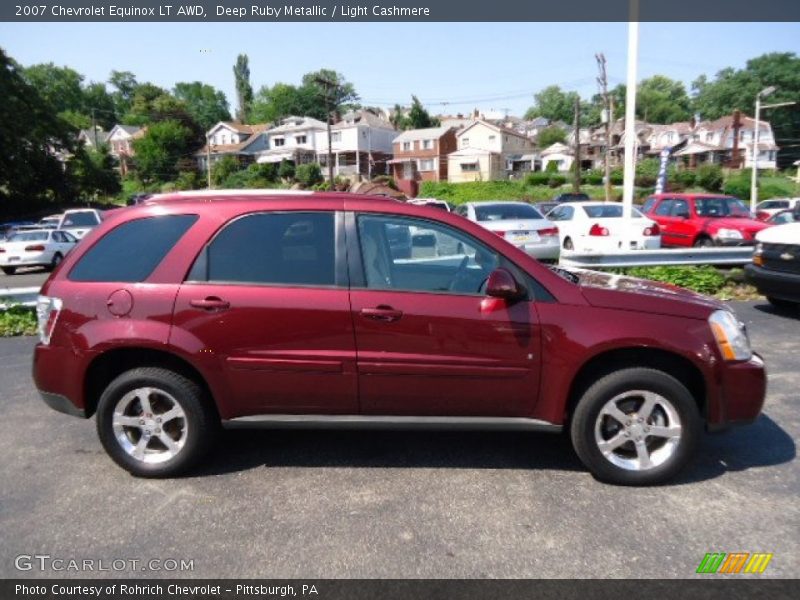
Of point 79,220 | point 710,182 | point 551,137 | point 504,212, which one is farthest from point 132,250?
point 551,137

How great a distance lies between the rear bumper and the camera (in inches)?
133

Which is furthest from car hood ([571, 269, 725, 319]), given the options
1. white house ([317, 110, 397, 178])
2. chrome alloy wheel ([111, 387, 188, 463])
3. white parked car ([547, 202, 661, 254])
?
white house ([317, 110, 397, 178])

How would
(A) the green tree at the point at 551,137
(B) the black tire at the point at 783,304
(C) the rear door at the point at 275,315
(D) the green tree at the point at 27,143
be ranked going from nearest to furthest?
(C) the rear door at the point at 275,315
(B) the black tire at the point at 783,304
(D) the green tree at the point at 27,143
(A) the green tree at the point at 551,137

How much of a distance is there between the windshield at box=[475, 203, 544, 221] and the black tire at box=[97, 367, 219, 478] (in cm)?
894

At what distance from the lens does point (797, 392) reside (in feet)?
16.1

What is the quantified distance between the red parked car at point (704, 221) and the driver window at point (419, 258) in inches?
410

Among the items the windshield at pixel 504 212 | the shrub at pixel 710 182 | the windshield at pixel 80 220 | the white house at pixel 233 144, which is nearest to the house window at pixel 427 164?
the white house at pixel 233 144

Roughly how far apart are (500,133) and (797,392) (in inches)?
2605

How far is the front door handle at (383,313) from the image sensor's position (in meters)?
3.38

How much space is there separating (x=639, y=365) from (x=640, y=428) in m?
0.38

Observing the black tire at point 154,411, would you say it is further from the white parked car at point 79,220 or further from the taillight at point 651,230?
the white parked car at point 79,220

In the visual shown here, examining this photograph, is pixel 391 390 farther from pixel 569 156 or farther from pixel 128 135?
pixel 128 135

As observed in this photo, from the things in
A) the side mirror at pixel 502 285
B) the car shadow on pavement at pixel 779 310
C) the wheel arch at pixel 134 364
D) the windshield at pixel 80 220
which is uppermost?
the side mirror at pixel 502 285

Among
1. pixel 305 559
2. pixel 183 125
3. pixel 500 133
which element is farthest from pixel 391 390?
pixel 183 125
